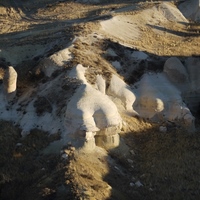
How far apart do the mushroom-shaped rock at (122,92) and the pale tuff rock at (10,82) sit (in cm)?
628

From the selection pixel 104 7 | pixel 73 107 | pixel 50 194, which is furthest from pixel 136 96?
pixel 104 7

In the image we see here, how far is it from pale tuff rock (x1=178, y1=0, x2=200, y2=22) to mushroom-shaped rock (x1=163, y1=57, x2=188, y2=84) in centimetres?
1674

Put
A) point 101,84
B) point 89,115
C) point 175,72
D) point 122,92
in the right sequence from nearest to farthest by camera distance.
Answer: point 89,115 → point 101,84 → point 122,92 → point 175,72

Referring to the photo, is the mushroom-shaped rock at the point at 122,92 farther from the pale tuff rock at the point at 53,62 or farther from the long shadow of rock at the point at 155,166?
the pale tuff rock at the point at 53,62

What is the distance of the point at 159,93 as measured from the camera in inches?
1262

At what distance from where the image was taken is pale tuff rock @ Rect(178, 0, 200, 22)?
49.2m

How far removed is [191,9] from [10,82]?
2602cm

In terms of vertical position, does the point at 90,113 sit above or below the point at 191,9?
above

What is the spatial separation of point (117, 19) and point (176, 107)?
13.8 m

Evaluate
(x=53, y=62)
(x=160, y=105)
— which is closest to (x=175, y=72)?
(x=160, y=105)

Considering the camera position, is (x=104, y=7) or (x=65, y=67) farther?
(x=104, y=7)

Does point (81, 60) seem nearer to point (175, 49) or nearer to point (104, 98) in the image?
point (104, 98)

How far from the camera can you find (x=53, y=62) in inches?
1265

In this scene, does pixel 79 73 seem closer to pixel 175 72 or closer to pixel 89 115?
pixel 89 115
